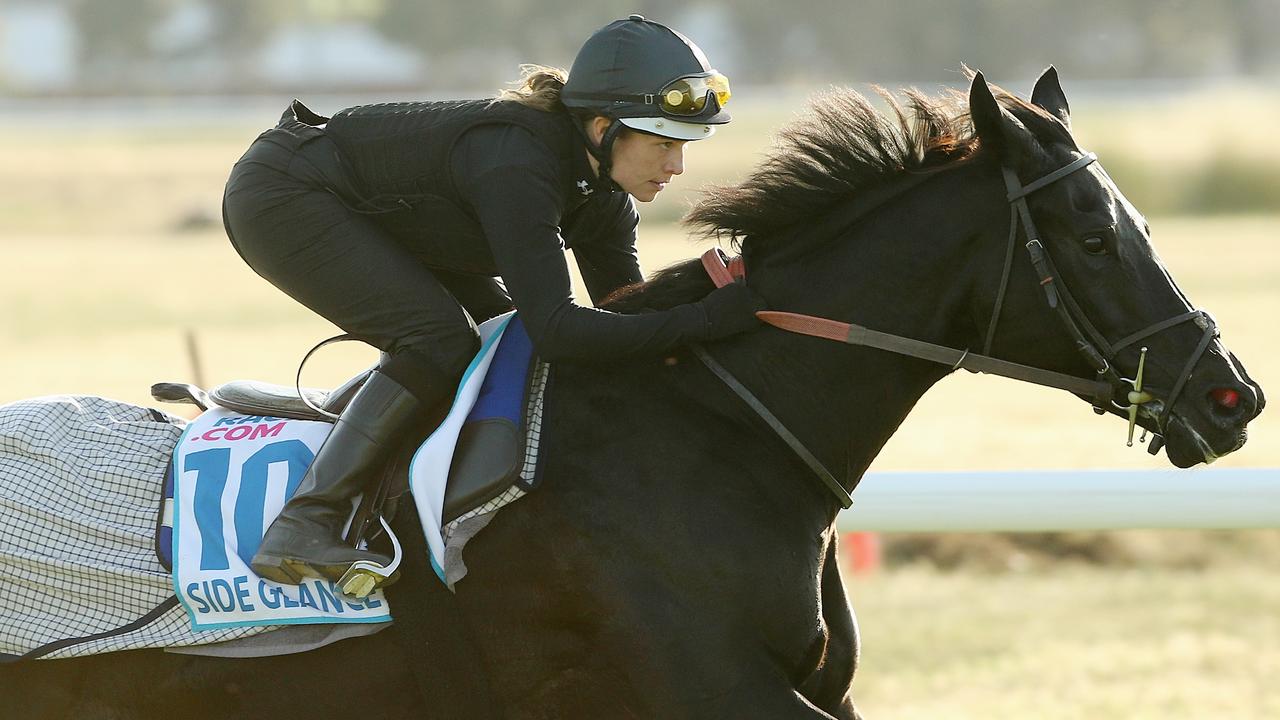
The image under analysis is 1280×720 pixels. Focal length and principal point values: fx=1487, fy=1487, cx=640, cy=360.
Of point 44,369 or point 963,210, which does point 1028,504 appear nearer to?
point 963,210

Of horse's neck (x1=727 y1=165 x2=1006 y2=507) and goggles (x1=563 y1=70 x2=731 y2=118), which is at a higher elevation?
goggles (x1=563 y1=70 x2=731 y2=118)

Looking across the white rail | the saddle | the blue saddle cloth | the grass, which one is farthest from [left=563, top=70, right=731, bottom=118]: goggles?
the grass

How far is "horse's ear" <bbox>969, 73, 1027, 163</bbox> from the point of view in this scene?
11.2 ft

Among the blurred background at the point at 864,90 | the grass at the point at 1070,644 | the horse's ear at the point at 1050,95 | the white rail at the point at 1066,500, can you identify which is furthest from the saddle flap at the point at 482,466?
the grass at the point at 1070,644

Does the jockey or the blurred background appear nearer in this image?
the jockey

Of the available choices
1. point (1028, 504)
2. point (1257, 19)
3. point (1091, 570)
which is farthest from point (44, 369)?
point (1257, 19)

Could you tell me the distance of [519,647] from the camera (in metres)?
3.50

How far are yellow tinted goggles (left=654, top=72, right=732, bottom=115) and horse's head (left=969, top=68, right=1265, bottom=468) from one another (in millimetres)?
646

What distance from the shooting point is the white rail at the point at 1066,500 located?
17.6 ft

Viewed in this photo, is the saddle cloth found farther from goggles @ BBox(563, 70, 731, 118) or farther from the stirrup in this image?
goggles @ BBox(563, 70, 731, 118)

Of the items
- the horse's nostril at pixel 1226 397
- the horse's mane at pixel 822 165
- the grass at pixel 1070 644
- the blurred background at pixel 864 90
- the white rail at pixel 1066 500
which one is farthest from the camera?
the blurred background at pixel 864 90

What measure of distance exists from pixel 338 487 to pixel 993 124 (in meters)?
1.75

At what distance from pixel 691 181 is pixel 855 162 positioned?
21.0 meters

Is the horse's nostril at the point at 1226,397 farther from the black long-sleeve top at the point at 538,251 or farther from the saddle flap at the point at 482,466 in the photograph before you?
the saddle flap at the point at 482,466
